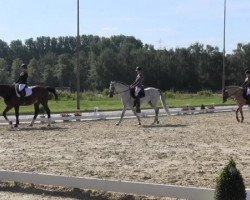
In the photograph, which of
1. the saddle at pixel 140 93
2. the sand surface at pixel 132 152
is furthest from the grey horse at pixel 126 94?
the sand surface at pixel 132 152

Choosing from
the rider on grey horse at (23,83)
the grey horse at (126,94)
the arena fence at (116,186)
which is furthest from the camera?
the grey horse at (126,94)

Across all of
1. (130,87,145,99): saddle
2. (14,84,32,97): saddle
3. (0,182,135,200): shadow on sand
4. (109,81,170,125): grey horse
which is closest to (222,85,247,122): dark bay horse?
(109,81,170,125): grey horse

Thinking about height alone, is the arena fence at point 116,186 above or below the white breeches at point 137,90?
below

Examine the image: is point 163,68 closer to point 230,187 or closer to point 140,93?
point 140,93

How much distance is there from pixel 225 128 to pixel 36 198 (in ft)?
40.2

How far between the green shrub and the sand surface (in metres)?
1.69

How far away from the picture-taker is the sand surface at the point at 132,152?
9.81 metres

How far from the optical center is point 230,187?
6.73m

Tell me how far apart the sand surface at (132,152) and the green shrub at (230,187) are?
66.4 inches

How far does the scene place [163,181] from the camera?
902 cm

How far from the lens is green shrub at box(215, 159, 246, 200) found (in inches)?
264

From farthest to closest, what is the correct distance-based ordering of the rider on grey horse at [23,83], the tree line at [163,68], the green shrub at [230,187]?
the tree line at [163,68]
the rider on grey horse at [23,83]
the green shrub at [230,187]

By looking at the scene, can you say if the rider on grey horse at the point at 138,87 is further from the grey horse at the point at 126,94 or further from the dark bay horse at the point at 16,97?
the dark bay horse at the point at 16,97

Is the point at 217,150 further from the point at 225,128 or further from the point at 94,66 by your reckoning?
the point at 94,66
